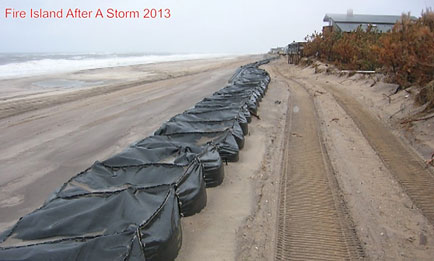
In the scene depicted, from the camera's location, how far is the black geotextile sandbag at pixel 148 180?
168 inches

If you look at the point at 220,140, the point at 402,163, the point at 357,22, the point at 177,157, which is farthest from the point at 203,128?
the point at 357,22

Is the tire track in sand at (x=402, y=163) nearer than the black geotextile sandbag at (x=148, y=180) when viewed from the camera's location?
No

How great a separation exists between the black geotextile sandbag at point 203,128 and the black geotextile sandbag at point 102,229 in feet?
10.4

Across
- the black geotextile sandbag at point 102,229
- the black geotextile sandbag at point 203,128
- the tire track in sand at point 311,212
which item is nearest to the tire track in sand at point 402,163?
the tire track in sand at point 311,212

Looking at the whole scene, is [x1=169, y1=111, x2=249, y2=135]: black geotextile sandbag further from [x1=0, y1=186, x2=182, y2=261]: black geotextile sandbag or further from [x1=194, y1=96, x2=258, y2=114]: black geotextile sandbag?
[x1=0, y1=186, x2=182, y2=261]: black geotextile sandbag

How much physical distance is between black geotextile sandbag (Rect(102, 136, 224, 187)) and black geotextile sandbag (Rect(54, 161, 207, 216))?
276mm

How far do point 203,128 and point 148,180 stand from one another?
116 inches

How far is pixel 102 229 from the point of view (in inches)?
129

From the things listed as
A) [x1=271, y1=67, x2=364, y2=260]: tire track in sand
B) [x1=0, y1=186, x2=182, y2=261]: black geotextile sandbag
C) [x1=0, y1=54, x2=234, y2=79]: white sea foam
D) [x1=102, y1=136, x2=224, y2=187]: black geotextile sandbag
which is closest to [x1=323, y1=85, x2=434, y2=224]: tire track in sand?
[x1=271, y1=67, x2=364, y2=260]: tire track in sand

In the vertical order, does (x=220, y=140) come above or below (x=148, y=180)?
above

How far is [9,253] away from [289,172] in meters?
4.57

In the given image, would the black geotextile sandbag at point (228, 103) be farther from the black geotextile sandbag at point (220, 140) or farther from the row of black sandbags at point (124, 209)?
the row of black sandbags at point (124, 209)

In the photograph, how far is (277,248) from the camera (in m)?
3.98

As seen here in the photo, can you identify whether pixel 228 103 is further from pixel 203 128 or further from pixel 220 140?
pixel 220 140
